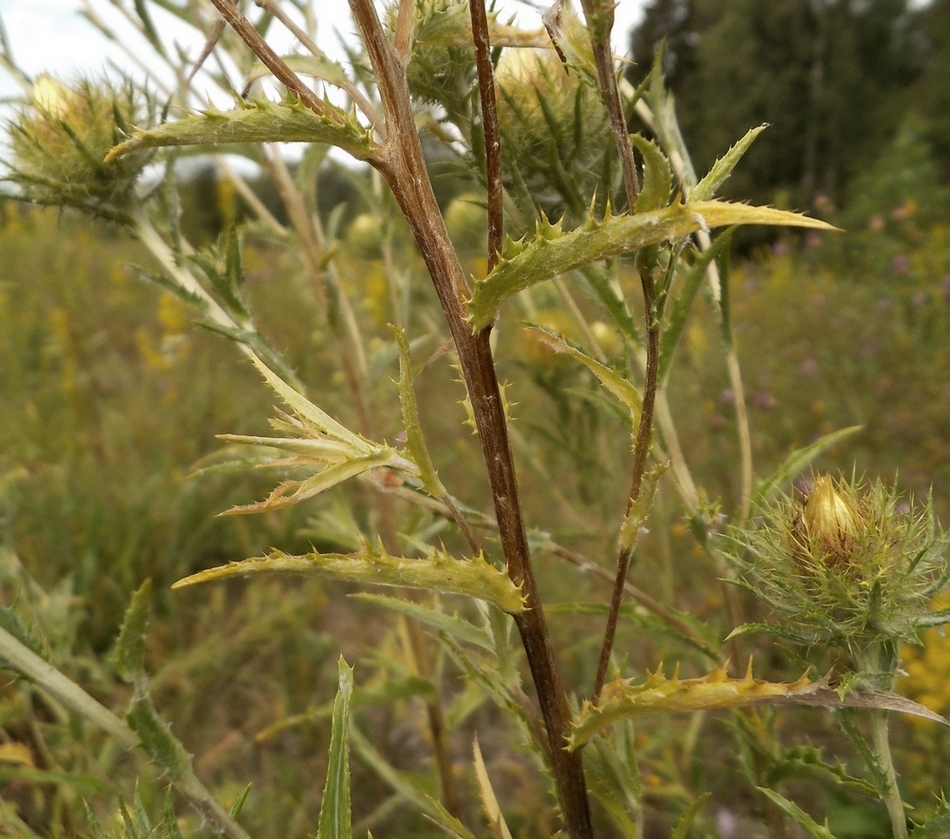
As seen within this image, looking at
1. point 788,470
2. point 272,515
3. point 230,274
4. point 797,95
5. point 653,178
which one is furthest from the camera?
point 797,95

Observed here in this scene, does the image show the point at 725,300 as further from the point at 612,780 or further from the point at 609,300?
the point at 612,780

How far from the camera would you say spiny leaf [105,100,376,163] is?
52 cm

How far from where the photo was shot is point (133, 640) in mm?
855

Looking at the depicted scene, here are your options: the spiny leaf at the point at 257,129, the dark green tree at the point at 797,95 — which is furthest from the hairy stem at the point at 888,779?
the dark green tree at the point at 797,95

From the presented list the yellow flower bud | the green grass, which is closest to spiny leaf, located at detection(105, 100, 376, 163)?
the green grass

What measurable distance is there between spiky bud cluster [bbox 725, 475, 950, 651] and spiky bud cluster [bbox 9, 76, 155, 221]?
43.2 inches

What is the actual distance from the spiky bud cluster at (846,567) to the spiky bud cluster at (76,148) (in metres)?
1.10

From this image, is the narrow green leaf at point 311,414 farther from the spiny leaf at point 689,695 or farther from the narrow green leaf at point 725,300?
the narrow green leaf at point 725,300

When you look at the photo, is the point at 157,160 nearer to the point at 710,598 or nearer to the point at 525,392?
the point at 710,598

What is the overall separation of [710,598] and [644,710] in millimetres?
2005

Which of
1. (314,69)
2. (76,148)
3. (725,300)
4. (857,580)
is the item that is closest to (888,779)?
(857,580)

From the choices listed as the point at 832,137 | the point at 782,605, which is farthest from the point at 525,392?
the point at 832,137

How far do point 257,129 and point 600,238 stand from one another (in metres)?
0.28

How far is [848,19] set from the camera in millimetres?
18703
